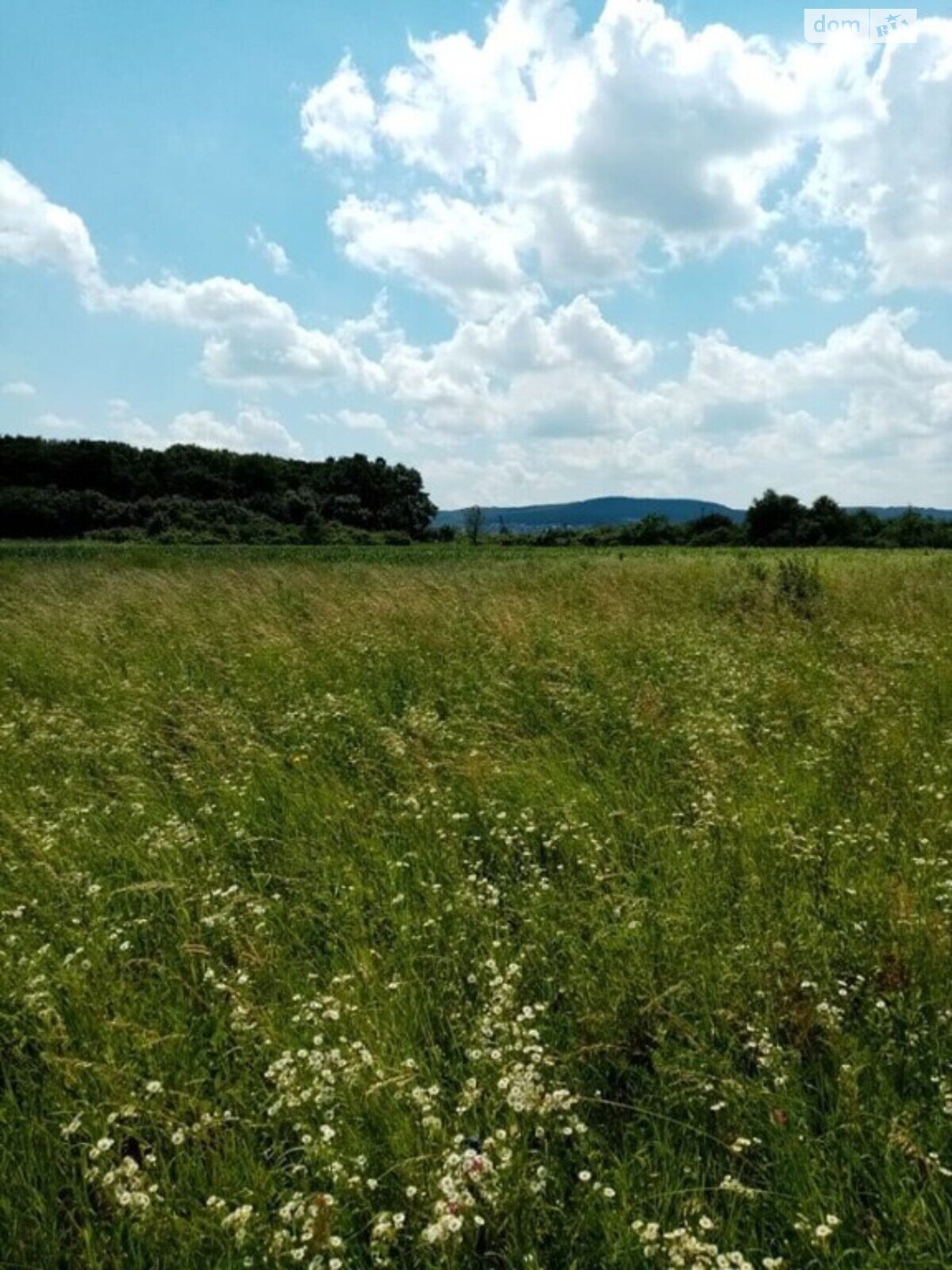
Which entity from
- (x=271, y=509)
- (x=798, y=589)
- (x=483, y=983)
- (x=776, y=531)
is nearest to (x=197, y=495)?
(x=271, y=509)

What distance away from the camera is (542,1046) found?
2305 millimetres

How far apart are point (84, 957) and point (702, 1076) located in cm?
228

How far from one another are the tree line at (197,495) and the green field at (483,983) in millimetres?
52175

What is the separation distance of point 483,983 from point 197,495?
80.3m

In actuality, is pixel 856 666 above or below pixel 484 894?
above

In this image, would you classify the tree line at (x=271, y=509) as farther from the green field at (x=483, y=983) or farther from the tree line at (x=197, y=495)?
the green field at (x=483, y=983)

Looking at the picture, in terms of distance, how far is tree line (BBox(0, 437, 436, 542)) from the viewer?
5941cm

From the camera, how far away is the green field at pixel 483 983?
182 cm

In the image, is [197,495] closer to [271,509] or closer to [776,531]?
[271,509]

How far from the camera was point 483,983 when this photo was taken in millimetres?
2691

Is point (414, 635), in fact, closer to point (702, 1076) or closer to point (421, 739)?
point (421, 739)

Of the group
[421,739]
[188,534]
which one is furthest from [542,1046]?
[188,534]

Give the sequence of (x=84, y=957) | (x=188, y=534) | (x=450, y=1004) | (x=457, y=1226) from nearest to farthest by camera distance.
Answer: (x=457, y=1226) → (x=450, y=1004) → (x=84, y=957) → (x=188, y=534)

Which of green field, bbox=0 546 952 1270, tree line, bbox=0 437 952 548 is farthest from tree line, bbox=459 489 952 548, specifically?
green field, bbox=0 546 952 1270
